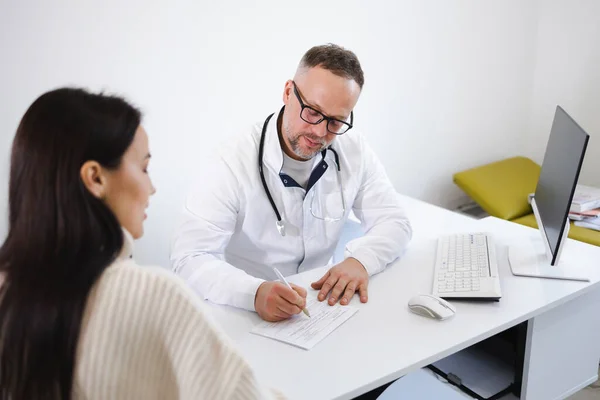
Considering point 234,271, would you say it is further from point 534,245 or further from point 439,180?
point 439,180

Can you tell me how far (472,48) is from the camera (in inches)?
128

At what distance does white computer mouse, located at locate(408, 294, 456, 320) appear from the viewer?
143cm

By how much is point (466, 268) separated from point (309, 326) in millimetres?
534

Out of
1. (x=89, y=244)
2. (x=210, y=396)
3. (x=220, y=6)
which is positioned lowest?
(x=210, y=396)

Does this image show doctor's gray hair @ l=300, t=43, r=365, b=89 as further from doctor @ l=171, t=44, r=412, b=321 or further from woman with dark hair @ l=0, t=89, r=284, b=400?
woman with dark hair @ l=0, t=89, r=284, b=400

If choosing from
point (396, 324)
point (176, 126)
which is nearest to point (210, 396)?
point (396, 324)

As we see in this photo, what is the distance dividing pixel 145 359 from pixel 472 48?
9.38ft

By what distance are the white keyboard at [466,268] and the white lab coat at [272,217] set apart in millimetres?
142

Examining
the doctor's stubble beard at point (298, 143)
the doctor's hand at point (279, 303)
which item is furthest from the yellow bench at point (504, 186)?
the doctor's hand at point (279, 303)

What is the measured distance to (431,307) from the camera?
4.74ft

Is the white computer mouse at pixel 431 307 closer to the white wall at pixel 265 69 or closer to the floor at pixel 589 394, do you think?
the white wall at pixel 265 69

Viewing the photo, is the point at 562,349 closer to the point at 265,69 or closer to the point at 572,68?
the point at 265,69

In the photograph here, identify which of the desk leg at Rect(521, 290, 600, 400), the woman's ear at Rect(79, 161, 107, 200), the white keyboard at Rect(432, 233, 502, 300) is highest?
the woman's ear at Rect(79, 161, 107, 200)

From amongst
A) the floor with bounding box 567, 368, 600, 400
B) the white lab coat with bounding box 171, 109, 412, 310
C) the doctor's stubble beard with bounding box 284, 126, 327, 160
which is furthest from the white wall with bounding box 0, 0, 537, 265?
the floor with bounding box 567, 368, 600, 400
